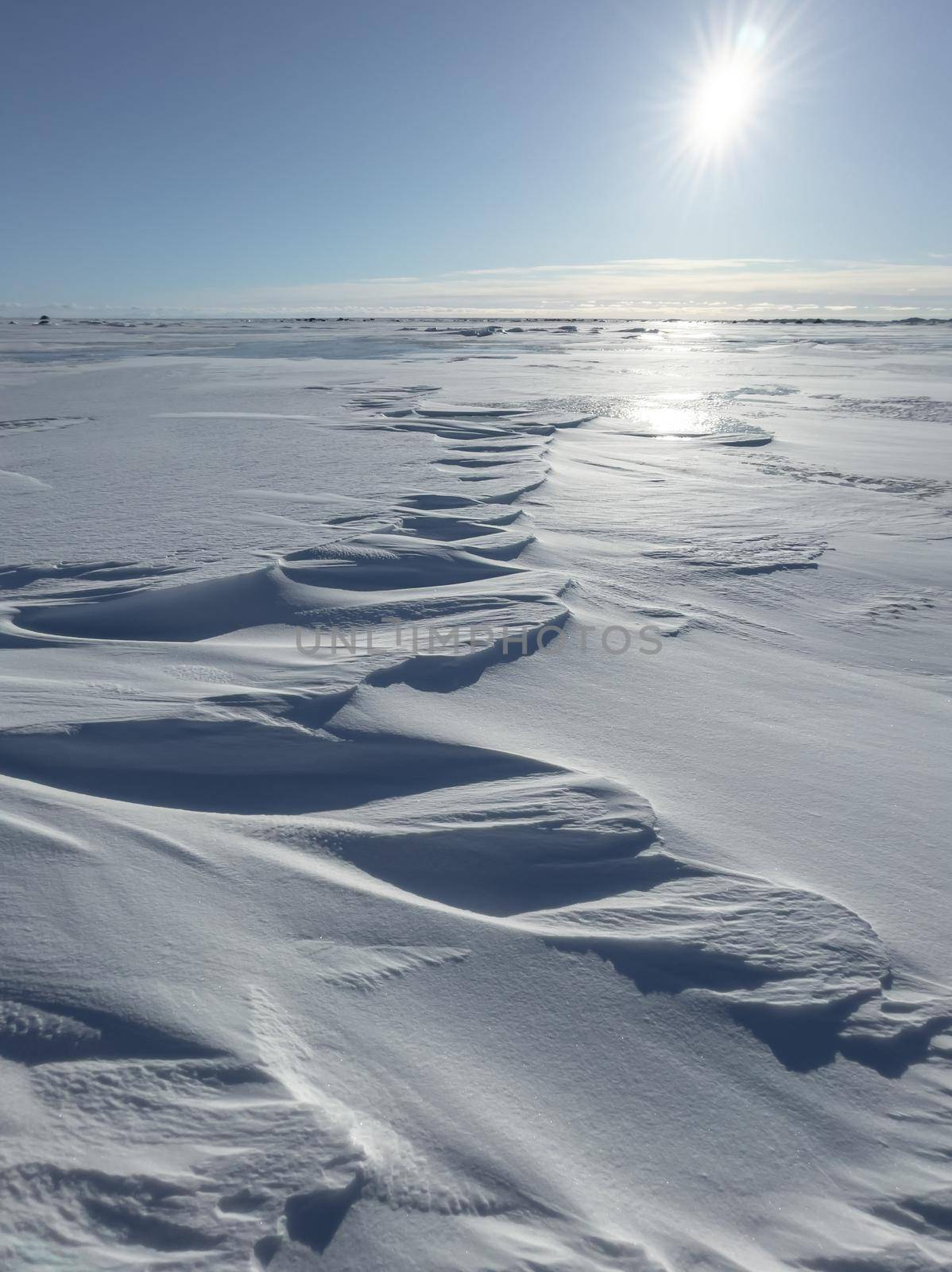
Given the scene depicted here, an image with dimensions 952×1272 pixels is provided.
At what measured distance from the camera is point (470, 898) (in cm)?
154

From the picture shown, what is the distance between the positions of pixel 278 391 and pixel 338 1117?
9149 mm

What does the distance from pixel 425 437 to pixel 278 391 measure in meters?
→ 3.83

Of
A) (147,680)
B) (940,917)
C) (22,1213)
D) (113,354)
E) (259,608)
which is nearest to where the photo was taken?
(22,1213)

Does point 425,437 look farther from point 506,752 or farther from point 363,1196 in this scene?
point 363,1196

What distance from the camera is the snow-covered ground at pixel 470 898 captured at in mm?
1021

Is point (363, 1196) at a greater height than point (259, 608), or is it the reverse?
point (259, 608)

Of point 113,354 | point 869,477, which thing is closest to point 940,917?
point 869,477

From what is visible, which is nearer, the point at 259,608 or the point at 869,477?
the point at 259,608

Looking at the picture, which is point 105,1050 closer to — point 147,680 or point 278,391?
point 147,680

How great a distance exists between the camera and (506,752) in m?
1.99

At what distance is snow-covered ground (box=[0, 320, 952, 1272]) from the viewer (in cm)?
102

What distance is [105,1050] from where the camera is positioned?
117cm

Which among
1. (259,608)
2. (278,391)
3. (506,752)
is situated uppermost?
(278,391)

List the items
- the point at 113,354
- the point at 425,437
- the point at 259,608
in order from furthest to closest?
the point at 113,354, the point at 425,437, the point at 259,608
